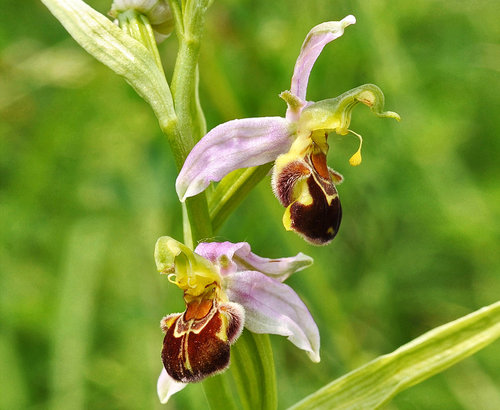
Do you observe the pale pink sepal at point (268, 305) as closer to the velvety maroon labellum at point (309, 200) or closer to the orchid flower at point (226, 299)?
the orchid flower at point (226, 299)

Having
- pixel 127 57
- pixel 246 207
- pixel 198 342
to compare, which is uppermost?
pixel 127 57

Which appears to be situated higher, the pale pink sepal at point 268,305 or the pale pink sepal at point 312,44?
the pale pink sepal at point 312,44

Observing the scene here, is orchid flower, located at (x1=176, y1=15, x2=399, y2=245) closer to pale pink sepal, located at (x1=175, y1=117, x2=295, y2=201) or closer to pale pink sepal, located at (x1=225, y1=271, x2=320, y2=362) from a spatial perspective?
pale pink sepal, located at (x1=175, y1=117, x2=295, y2=201)

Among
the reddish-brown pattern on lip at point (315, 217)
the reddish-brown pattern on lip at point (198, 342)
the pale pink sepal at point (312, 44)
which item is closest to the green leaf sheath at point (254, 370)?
the reddish-brown pattern on lip at point (198, 342)

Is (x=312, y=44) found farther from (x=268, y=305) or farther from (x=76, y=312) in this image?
(x=76, y=312)

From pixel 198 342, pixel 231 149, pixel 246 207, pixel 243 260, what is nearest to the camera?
pixel 198 342

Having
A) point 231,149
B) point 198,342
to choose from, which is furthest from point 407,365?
point 231,149

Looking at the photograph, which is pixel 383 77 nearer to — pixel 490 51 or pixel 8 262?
pixel 490 51

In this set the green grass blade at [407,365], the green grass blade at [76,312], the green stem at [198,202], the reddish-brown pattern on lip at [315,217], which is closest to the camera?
the reddish-brown pattern on lip at [315,217]
